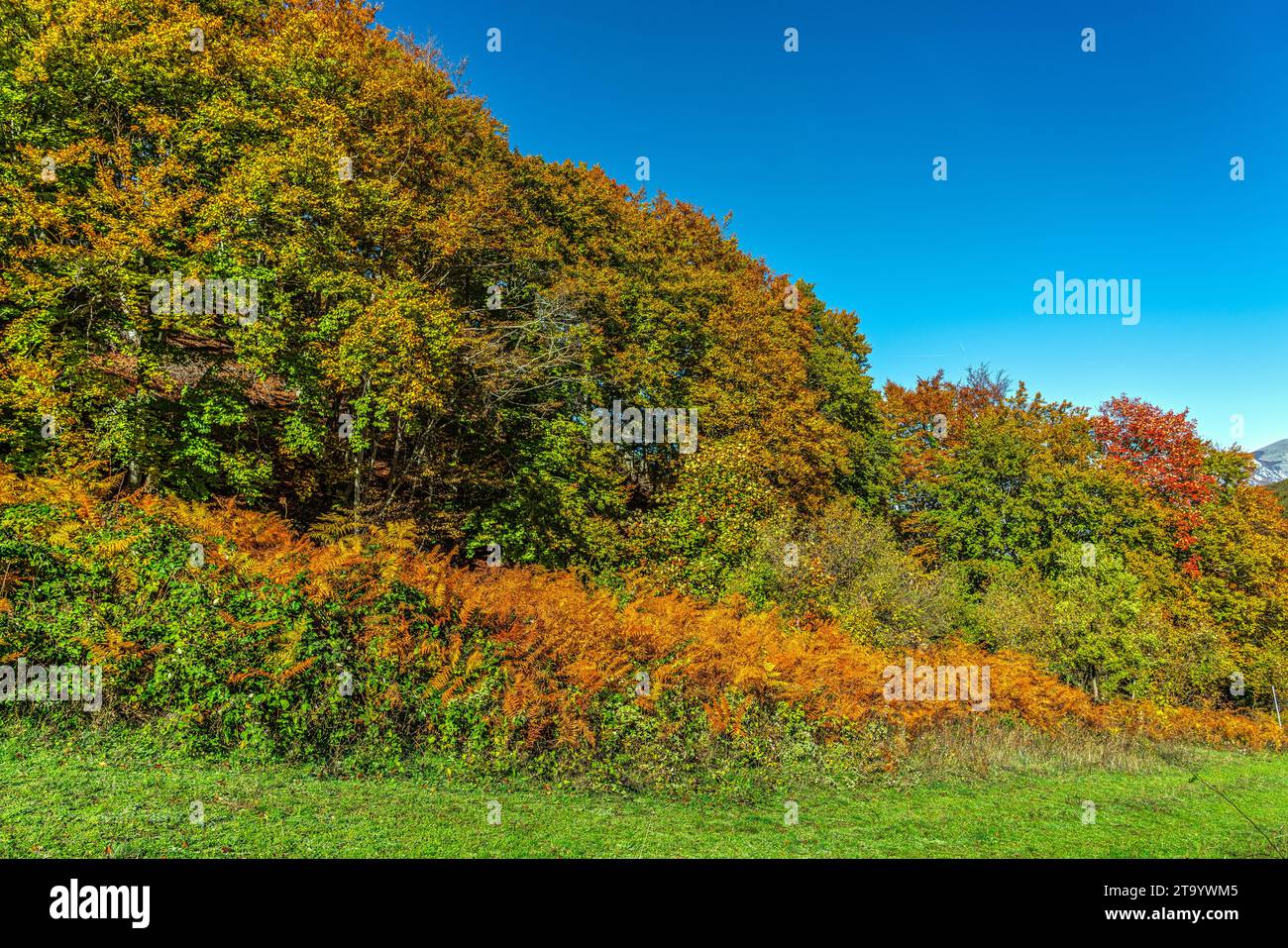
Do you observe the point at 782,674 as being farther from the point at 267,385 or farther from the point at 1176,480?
the point at 1176,480

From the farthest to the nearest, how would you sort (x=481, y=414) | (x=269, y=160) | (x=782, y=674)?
1. (x=481, y=414)
2. (x=269, y=160)
3. (x=782, y=674)

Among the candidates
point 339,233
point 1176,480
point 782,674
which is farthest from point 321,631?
point 1176,480

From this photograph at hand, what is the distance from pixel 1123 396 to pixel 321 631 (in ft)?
157

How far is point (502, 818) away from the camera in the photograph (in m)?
7.58

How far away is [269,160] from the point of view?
1440 centimetres

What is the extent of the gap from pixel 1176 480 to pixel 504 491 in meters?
37.0

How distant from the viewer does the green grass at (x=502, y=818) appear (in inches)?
242

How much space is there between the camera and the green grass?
6.15m

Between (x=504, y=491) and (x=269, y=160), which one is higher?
(x=269, y=160)

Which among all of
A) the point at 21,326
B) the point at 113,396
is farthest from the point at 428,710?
the point at 21,326
